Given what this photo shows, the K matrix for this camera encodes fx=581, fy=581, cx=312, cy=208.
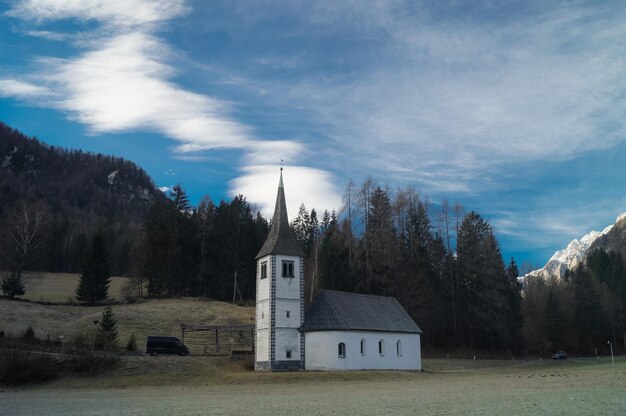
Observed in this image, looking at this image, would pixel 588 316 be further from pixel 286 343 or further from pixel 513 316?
pixel 286 343

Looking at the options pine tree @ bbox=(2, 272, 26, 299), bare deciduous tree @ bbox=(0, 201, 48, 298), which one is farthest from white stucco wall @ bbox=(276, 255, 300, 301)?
pine tree @ bbox=(2, 272, 26, 299)

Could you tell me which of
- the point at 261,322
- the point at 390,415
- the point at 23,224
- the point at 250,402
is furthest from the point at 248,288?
the point at 390,415

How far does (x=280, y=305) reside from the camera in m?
45.9

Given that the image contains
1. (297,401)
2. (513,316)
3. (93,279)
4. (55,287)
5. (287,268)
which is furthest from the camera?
(55,287)

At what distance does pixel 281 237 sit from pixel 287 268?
2.70 m

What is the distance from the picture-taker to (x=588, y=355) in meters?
88.7

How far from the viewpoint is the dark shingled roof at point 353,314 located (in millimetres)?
46531

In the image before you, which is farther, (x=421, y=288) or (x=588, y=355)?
(x=588, y=355)

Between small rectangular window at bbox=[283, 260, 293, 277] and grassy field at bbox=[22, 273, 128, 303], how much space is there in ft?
123

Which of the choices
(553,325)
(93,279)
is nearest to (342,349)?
(93,279)

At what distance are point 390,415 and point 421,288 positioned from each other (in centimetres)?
5422

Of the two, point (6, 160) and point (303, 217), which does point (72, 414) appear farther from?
point (6, 160)

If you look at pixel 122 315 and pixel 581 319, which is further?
pixel 581 319

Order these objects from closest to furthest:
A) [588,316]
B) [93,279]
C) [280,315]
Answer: [280,315] < [93,279] < [588,316]
